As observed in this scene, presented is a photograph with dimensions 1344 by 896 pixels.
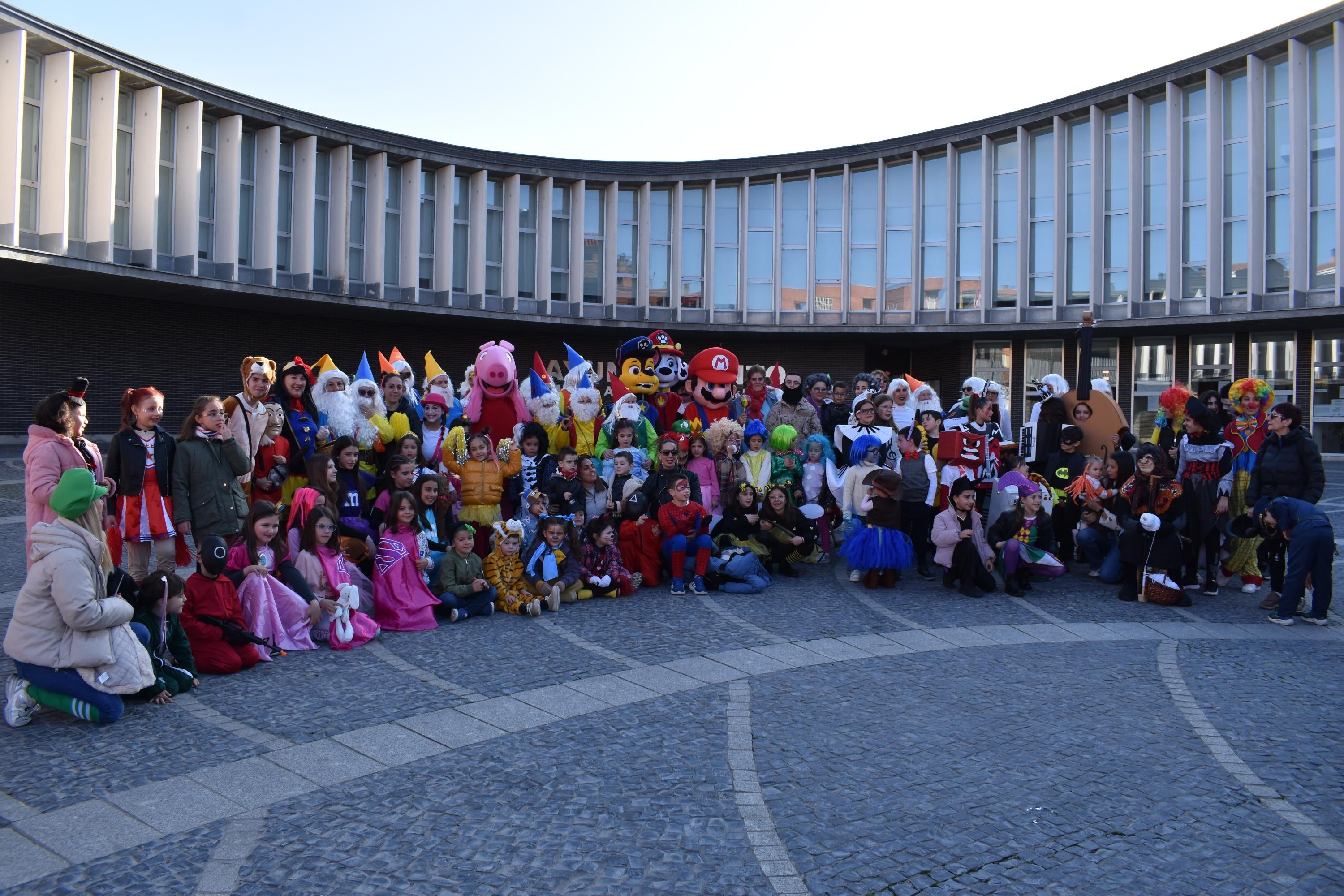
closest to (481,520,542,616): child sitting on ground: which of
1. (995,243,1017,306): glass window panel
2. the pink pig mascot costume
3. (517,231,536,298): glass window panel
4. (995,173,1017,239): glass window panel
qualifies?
the pink pig mascot costume

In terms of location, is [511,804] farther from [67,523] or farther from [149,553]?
[149,553]

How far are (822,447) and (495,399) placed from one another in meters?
3.41

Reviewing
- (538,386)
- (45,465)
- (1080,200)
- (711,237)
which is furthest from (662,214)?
(45,465)

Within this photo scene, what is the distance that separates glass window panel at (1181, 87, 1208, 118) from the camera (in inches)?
998

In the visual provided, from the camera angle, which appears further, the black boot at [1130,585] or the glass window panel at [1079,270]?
the glass window panel at [1079,270]

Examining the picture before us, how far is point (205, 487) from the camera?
7.00 m

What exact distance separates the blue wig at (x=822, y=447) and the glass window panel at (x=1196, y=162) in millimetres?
20093

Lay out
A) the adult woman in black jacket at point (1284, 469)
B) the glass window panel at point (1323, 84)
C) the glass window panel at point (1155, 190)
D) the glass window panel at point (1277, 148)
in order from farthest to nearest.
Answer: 1. the glass window panel at point (1155, 190)
2. the glass window panel at point (1277, 148)
3. the glass window panel at point (1323, 84)
4. the adult woman in black jacket at point (1284, 469)

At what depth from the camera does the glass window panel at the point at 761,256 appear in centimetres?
3127

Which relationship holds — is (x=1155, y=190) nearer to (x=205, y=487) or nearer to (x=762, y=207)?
(x=762, y=207)

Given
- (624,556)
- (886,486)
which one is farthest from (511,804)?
(886,486)

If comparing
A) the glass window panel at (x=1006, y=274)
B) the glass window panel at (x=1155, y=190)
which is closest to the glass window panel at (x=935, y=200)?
the glass window panel at (x=1006, y=274)

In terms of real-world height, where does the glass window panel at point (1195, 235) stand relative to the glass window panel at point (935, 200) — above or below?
below

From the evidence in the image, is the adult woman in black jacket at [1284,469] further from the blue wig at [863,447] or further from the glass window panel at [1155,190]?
the glass window panel at [1155,190]
